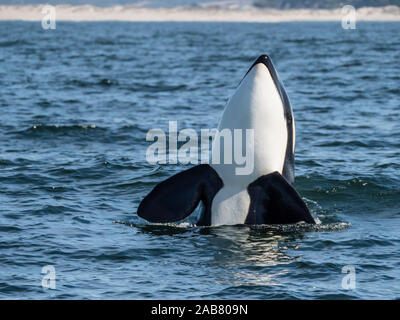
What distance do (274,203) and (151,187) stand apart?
15.9 feet

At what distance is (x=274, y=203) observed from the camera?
12.8m

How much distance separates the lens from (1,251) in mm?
12133

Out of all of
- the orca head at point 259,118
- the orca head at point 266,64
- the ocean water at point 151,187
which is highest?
the orca head at point 266,64

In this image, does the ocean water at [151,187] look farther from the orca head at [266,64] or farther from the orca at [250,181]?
the orca head at [266,64]

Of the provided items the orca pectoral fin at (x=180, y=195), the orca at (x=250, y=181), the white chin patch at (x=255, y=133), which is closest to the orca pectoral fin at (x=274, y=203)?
the orca at (x=250, y=181)

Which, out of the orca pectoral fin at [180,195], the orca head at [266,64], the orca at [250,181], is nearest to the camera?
the orca pectoral fin at [180,195]

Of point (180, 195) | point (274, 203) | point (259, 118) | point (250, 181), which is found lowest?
point (274, 203)

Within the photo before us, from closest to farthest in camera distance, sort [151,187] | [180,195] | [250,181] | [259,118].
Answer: [180,195] → [259,118] → [250,181] → [151,187]

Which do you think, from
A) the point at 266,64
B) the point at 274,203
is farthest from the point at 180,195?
the point at 266,64

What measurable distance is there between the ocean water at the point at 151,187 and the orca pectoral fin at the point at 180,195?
484 millimetres

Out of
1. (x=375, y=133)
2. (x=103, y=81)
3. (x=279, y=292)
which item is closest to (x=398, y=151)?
(x=375, y=133)

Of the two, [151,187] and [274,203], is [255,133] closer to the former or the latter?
[274,203]

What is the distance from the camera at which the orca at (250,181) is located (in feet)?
41.4
